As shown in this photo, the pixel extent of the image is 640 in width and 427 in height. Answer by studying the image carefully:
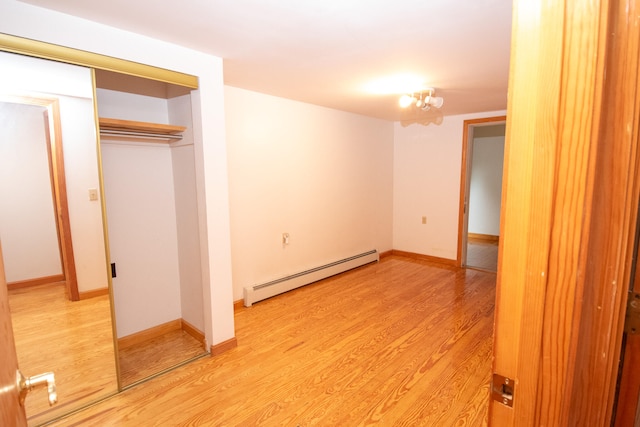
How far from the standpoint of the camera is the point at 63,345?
1904 mm

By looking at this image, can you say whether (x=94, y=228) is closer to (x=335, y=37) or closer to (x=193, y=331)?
(x=193, y=331)

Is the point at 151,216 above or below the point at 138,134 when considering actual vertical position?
below

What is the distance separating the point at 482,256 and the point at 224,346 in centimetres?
449

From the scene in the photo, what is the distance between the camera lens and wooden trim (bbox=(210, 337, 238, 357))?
237 centimetres

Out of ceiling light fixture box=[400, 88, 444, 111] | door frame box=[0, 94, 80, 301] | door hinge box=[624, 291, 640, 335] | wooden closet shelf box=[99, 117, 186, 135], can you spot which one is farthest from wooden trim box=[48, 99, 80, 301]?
ceiling light fixture box=[400, 88, 444, 111]

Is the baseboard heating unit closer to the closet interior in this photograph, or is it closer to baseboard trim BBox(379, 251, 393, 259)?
baseboard trim BBox(379, 251, 393, 259)

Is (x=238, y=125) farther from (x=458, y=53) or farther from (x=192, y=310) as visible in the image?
(x=458, y=53)

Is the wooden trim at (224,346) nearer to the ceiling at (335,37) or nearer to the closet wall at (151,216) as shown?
the closet wall at (151,216)

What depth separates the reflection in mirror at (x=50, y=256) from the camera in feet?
5.24

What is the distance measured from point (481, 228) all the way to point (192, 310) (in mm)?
5814

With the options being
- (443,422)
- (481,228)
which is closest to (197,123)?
(443,422)

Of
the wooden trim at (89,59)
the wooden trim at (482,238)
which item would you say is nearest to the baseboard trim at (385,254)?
the wooden trim at (482,238)

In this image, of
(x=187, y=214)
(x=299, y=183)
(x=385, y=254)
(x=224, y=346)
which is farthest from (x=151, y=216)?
(x=385, y=254)

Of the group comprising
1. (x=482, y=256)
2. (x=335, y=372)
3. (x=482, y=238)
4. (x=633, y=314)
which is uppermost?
(x=633, y=314)
